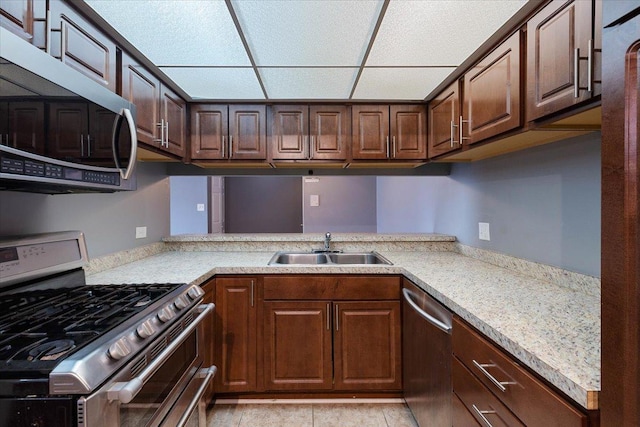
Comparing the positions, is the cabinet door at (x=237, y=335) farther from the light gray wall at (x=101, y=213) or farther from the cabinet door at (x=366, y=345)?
the light gray wall at (x=101, y=213)

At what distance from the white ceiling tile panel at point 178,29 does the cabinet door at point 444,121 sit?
1261mm

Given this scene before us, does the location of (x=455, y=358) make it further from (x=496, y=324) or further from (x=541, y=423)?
(x=541, y=423)

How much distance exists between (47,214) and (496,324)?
1.96 metres

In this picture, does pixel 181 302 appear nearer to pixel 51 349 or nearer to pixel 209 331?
pixel 51 349

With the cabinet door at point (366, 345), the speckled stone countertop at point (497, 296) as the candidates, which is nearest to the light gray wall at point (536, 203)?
the speckled stone countertop at point (497, 296)

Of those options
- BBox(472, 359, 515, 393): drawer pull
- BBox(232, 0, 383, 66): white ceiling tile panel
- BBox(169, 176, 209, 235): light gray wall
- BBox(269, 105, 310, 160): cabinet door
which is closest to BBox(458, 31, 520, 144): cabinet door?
BBox(232, 0, 383, 66): white ceiling tile panel

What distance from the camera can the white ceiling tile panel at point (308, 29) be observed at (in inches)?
49.1

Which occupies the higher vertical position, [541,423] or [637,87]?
[637,87]

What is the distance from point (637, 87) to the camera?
518mm

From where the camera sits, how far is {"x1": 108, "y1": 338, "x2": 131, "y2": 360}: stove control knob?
802 millimetres

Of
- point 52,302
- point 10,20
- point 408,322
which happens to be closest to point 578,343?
point 408,322

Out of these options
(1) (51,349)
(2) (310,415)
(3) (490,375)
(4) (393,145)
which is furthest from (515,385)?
(4) (393,145)

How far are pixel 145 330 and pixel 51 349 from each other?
23 centimetres

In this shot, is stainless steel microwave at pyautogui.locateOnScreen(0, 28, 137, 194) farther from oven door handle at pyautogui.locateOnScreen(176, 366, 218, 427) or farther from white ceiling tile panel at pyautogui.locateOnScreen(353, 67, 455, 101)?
white ceiling tile panel at pyautogui.locateOnScreen(353, 67, 455, 101)
